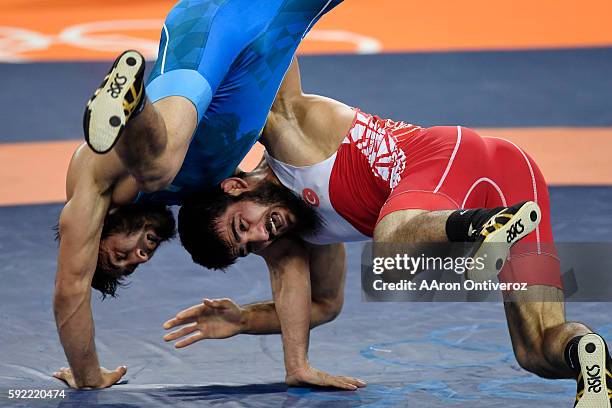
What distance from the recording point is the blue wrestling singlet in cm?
439

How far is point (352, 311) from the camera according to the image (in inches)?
226

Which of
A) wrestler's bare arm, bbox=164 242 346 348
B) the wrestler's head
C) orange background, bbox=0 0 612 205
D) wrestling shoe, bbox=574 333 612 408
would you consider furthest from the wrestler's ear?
orange background, bbox=0 0 612 205

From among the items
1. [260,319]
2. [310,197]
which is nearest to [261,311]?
[260,319]

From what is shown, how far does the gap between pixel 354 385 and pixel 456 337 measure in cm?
70

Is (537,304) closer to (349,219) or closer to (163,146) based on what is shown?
(349,219)

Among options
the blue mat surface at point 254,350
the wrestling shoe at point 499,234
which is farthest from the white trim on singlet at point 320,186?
the wrestling shoe at point 499,234

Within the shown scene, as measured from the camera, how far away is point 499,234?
12.4 feet

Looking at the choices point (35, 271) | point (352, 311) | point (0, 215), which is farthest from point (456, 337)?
point (0, 215)

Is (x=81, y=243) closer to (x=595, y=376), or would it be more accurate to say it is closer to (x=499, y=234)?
(x=499, y=234)

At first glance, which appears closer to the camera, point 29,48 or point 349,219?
point 349,219

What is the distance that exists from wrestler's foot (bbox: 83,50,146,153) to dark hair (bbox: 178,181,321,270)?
3.01 feet

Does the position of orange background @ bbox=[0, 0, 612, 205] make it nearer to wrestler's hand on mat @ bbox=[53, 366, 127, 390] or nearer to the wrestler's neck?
the wrestler's neck

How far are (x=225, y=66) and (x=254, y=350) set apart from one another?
1.42 meters

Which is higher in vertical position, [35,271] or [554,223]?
[554,223]
